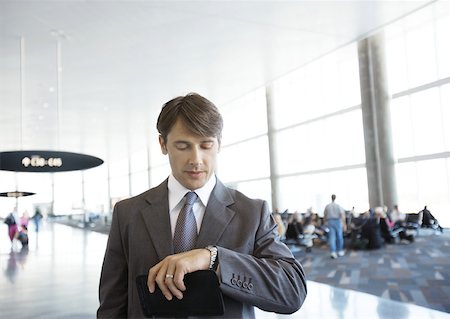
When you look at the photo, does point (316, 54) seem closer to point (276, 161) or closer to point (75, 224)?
point (276, 161)

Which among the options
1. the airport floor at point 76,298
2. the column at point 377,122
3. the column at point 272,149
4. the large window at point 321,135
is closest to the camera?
the airport floor at point 76,298

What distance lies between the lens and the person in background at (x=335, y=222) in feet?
26.0

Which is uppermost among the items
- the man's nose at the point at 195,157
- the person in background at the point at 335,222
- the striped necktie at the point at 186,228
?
the man's nose at the point at 195,157

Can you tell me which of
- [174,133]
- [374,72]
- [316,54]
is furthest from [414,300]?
[174,133]

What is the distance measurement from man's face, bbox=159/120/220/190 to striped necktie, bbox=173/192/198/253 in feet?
0.19

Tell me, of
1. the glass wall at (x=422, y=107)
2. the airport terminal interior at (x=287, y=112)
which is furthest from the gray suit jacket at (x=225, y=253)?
the glass wall at (x=422, y=107)

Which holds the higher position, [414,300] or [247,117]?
[247,117]

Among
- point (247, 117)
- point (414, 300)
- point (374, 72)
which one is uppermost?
point (374, 72)

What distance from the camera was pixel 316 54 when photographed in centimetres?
807

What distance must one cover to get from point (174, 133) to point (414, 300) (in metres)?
6.76

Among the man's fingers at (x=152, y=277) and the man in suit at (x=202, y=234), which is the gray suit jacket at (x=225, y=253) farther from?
the man's fingers at (x=152, y=277)

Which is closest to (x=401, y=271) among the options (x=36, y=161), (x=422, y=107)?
(x=422, y=107)

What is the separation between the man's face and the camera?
3.79 ft

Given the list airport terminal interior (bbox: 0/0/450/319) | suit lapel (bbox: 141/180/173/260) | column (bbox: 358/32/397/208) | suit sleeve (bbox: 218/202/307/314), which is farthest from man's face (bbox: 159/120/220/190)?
column (bbox: 358/32/397/208)
